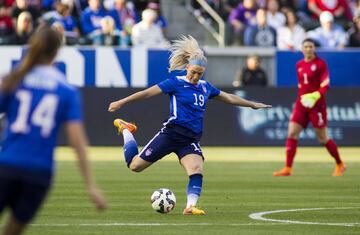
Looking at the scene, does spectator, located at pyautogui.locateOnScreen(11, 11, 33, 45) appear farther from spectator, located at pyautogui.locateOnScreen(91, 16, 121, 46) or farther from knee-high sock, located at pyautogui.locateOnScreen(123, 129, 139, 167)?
knee-high sock, located at pyautogui.locateOnScreen(123, 129, 139, 167)

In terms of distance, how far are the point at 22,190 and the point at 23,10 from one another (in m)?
23.0

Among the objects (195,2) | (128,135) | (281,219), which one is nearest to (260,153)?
(195,2)

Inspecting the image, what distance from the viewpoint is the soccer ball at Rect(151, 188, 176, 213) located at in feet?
45.5

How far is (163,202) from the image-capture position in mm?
13867

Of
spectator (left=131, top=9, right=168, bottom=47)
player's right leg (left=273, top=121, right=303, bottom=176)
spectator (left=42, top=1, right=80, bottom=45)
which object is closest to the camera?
player's right leg (left=273, top=121, right=303, bottom=176)

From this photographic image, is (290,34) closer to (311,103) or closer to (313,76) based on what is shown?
(313,76)

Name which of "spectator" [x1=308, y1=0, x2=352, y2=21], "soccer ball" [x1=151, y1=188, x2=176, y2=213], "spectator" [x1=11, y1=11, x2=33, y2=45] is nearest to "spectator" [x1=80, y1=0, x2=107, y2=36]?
"spectator" [x1=11, y1=11, x2=33, y2=45]

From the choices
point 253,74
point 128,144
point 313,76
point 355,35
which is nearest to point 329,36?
point 355,35

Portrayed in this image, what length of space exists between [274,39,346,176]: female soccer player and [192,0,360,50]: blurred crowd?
10.0 meters

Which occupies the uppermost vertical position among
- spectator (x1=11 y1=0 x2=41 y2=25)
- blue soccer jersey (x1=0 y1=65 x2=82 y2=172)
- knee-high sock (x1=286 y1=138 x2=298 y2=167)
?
blue soccer jersey (x1=0 y1=65 x2=82 y2=172)

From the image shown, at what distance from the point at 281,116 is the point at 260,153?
2147 mm

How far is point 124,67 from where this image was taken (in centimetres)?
3014

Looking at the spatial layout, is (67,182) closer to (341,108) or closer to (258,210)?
(258,210)

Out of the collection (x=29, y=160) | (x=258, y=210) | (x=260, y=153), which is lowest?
(x=260, y=153)
